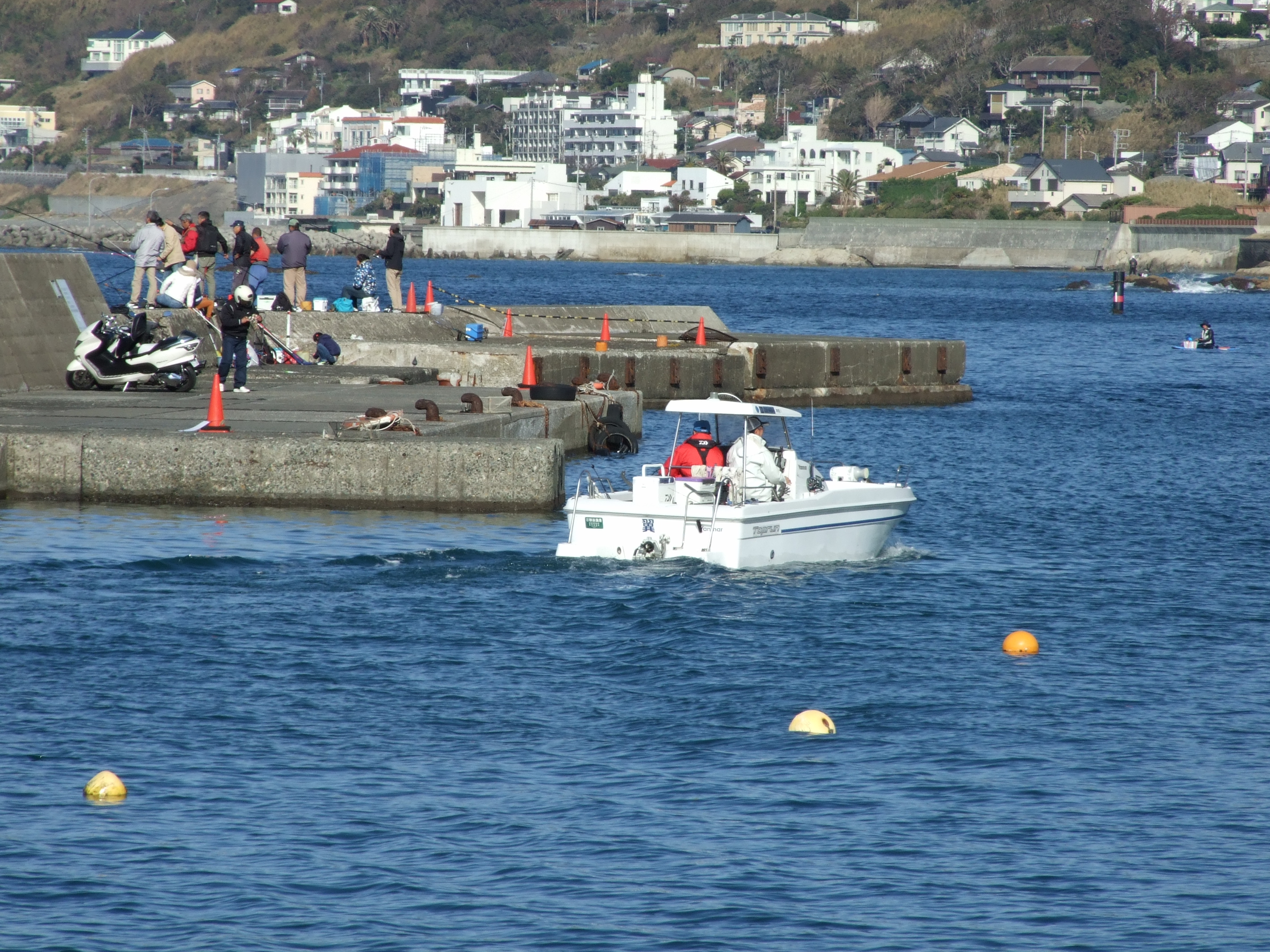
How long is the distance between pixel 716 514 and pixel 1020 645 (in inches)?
121

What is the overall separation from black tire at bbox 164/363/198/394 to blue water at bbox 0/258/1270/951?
17.5ft

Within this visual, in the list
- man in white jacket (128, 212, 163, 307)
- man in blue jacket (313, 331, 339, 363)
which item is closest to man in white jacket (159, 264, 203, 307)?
man in white jacket (128, 212, 163, 307)

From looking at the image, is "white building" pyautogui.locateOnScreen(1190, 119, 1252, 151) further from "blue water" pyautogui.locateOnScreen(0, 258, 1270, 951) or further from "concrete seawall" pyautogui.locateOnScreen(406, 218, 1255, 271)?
"blue water" pyautogui.locateOnScreen(0, 258, 1270, 951)

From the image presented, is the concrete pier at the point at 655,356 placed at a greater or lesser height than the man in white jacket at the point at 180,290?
lesser

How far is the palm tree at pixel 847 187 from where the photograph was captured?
175875 mm

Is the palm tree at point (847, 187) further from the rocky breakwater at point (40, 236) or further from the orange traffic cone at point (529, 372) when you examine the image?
the orange traffic cone at point (529, 372)

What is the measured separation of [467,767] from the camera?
1106 cm

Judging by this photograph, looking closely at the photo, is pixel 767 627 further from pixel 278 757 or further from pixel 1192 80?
pixel 1192 80

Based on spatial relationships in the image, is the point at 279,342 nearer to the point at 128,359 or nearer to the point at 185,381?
the point at 185,381

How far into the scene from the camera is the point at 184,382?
24172 mm

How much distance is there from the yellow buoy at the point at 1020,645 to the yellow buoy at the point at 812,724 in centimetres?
322

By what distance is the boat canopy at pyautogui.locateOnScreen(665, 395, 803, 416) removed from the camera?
1634cm

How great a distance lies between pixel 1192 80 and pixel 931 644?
7911 inches

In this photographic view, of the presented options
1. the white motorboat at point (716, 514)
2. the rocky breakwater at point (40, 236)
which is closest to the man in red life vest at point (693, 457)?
the white motorboat at point (716, 514)
